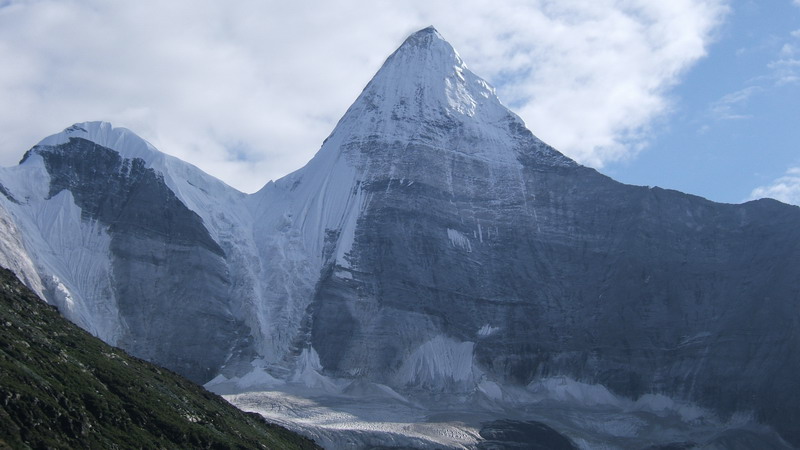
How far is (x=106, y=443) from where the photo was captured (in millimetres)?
85812

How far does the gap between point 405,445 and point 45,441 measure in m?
115

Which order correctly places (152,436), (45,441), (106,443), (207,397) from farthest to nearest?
(207,397) → (152,436) → (106,443) → (45,441)

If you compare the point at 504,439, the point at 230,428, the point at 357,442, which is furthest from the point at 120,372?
the point at 504,439

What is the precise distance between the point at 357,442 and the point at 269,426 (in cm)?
5885

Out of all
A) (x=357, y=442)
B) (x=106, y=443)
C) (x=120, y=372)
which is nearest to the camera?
(x=106, y=443)

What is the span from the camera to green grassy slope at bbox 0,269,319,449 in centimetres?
8150

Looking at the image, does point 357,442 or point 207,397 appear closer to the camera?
point 207,397

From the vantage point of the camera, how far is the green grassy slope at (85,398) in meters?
81.5

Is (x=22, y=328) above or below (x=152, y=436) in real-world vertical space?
above

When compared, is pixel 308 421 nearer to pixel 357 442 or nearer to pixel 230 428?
pixel 357 442

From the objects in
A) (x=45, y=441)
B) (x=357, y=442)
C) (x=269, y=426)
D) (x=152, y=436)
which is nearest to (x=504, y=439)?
(x=357, y=442)

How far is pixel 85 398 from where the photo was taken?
90500 mm

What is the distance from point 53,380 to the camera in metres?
89.0

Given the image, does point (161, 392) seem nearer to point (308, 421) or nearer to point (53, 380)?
point (53, 380)
